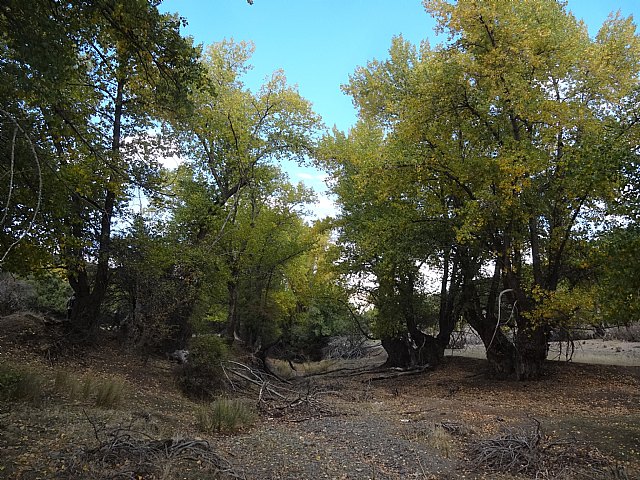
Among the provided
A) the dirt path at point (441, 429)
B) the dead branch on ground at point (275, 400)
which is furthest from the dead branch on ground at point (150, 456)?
the dead branch on ground at point (275, 400)

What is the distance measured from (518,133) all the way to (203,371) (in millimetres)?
9932

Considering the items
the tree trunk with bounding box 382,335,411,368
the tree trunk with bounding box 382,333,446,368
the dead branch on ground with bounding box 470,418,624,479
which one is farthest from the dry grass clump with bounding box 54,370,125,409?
the tree trunk with bounding box 382,335,411,368

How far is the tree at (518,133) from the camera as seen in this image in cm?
1054

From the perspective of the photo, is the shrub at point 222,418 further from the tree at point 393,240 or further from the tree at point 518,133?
the tree at point 393,240

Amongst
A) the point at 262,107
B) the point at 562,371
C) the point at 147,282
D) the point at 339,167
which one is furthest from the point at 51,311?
the point at 562,371

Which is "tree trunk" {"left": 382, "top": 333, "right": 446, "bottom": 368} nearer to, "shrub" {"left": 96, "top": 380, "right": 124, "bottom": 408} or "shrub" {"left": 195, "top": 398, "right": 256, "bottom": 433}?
"shrub" {"left": 195, "top": 398, "right": 256, "bottom": 433}

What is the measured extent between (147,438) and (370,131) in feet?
53.8

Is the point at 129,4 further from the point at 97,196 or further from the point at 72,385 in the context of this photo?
the point at 97,196

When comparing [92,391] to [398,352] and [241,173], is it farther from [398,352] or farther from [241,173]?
[398,352]

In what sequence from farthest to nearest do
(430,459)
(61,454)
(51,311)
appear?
(51,311) < (430,459) < (61,454)

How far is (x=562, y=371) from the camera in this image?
12.9m

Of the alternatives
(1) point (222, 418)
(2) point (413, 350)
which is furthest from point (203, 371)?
(2) point (413, 350)

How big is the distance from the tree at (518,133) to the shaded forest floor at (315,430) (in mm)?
2231

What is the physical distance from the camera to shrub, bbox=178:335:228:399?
10.1 metres
